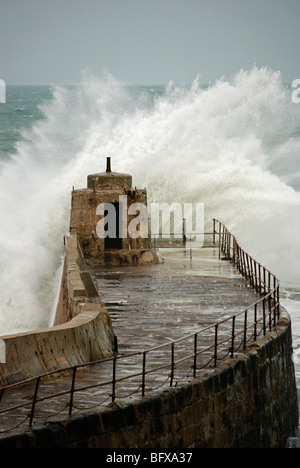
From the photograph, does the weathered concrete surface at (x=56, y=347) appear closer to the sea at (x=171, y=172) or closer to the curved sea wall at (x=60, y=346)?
the curved sea wall at (x=60, y=346)

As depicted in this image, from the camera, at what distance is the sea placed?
80.4 feet

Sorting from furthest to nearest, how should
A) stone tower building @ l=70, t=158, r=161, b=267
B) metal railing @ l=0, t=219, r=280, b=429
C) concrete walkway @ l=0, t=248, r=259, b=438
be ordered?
stone tower building @ l=70, t=158, r=161, b=267, concrete walkway @ l=0, t=248, r=259, b=438, metal railing @ l=0, t=219, r=280, b=429

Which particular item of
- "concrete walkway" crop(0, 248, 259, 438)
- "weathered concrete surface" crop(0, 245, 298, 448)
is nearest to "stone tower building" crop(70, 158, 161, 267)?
"concrete walkway" crop(0, 248, 259, 438)

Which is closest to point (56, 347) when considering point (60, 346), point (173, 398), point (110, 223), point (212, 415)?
point (60, 346)

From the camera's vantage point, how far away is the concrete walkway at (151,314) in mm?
8000

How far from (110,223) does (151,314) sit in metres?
8.16

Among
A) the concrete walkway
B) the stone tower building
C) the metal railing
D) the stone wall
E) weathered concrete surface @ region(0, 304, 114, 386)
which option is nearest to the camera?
the stone wall

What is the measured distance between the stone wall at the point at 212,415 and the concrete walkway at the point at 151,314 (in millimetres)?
188

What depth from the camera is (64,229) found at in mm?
28703

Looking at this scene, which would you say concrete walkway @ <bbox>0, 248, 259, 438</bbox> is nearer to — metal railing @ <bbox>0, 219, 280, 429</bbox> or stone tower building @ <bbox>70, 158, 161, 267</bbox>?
metal railing @ <bbox>0, 219, 280, 429</bbox>

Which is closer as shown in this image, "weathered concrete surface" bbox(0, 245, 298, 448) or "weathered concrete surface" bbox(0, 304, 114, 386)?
"weathered concrete surface" bbox(0, 245, 298, 448)

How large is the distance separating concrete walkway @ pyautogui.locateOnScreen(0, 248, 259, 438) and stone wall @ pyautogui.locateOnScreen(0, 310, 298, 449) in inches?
7.4
